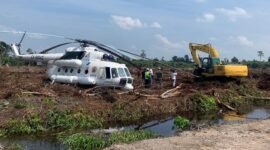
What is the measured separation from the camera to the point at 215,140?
14.2 m

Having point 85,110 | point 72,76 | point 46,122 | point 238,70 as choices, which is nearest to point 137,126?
point 85,110

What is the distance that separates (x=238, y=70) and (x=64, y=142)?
22.0 m

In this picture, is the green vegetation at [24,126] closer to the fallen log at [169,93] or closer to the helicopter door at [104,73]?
the helicopter door at [104,73]

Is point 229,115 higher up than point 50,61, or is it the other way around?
point 50,61

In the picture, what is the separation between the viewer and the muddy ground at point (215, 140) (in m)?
13.1

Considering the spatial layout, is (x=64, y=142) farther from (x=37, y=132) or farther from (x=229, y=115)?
(x=229, y=115)

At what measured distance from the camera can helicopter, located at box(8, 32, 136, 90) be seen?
1021 inches

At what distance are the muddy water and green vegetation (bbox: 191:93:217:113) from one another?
116cm

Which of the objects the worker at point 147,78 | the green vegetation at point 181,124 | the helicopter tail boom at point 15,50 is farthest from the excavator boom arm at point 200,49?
the green vegetation at point 181,124

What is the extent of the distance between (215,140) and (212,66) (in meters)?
21.9

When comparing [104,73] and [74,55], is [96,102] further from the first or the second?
[74,55]

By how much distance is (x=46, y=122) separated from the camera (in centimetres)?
1777

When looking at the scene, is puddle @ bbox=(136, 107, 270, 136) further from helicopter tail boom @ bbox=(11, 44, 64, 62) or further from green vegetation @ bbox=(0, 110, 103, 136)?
helicopter tail boom @ bbox=(11, 44, 64, 62)

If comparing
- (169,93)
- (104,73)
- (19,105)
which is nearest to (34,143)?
(19,105)
